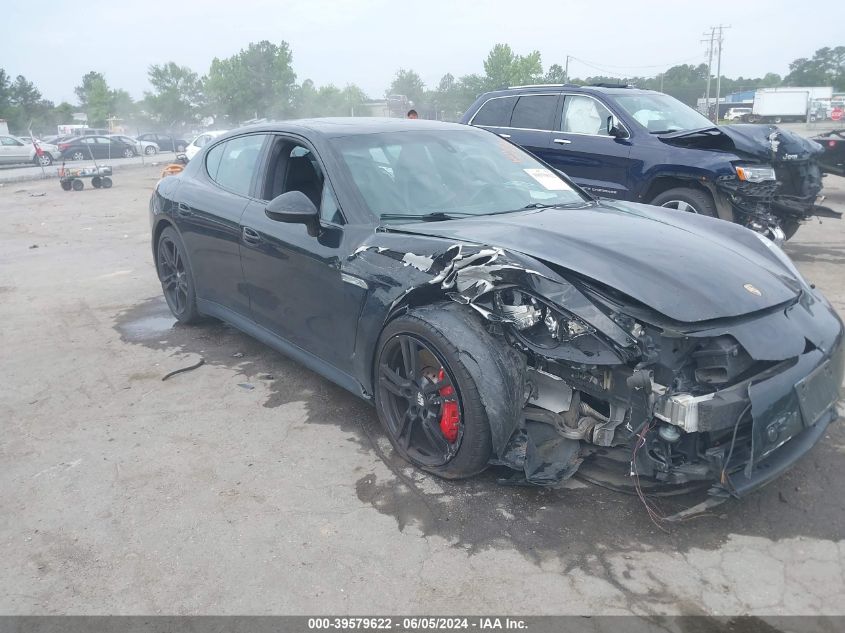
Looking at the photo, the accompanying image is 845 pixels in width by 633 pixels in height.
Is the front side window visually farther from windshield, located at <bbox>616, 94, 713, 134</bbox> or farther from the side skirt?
the side skirt

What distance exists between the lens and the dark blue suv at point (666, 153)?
21.6 feet

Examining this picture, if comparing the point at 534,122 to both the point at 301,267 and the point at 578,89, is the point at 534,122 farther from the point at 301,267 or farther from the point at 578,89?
the point at 301,267

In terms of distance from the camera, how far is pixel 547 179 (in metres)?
4.12

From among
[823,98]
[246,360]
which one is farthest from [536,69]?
[246,360]

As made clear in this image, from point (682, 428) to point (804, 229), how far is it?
8.34m

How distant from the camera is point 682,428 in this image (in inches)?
97.5

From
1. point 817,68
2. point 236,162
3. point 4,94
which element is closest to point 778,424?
point 236,162

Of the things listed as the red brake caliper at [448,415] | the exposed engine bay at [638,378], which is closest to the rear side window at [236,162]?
the exposed engine bay at [638,378]

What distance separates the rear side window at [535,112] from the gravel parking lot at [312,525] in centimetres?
489

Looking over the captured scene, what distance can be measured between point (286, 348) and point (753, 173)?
16.4 feet

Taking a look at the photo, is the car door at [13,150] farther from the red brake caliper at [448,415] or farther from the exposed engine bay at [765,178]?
the red brake caliper at [448,415]

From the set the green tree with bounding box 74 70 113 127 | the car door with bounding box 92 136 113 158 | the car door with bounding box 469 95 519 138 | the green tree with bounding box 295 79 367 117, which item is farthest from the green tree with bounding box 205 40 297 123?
the car door with bounding box 469 95 519 138

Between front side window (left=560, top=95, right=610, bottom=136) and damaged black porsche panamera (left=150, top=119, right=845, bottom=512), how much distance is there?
3.66 meters

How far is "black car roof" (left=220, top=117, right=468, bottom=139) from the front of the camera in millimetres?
3908
